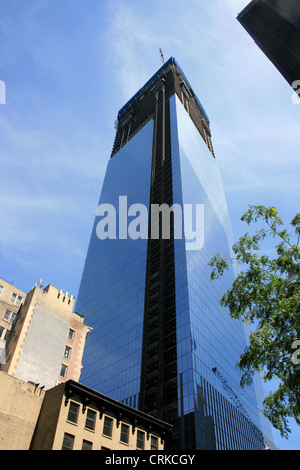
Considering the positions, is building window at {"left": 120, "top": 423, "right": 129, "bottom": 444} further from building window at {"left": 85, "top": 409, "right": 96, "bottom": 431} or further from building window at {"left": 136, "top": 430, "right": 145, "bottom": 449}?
building window at {"left": 85, "top": 409, "right": 96, "bottom": 431}

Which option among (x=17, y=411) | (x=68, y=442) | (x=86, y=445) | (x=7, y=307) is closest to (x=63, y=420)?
(x=68, y=442)

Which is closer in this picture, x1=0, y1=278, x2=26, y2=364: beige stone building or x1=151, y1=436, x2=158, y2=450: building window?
x1=151, y1=436, x2=158, y2=450: building window

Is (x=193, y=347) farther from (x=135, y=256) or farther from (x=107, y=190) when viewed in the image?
(x=107, y=190)

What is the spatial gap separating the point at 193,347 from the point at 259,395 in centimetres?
4964

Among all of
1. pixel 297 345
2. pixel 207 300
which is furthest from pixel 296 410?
pixel 207 300

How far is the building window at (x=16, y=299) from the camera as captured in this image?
1602 inches

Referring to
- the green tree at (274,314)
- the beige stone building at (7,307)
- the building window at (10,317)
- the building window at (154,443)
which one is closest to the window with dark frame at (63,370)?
the beige stone building at (7,307)

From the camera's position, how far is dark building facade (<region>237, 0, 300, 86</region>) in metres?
50.6

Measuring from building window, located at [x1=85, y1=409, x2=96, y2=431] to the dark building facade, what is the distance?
51.1 m

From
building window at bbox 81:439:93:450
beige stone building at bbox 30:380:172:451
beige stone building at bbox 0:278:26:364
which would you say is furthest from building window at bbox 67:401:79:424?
beige stone building at bbox 0:278:26:364

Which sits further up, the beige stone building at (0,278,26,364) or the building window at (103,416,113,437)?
the beige stone building at (0,278,26,364)

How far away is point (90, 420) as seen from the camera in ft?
98.1

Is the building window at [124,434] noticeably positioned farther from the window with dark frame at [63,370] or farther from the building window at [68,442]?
the window with dark frame at [63,370]

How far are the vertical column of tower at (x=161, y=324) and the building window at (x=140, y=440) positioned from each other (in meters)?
33.0
